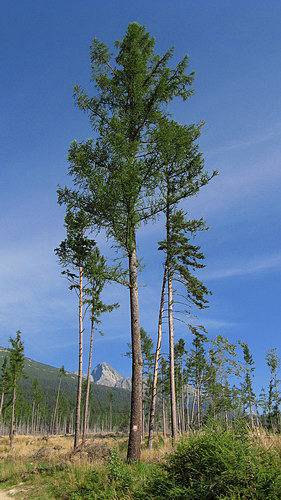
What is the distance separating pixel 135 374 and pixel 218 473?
6.37 m

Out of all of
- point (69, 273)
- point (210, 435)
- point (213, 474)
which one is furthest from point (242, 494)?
point (69, 273)

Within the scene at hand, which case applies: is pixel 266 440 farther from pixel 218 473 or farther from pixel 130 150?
pixel 130 150

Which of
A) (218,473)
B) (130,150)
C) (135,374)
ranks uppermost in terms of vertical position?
(130,150)

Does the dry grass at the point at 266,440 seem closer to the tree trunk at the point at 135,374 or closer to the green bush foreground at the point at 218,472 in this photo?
the green bush foreground at the point at 218,472

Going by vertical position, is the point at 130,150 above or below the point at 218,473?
above

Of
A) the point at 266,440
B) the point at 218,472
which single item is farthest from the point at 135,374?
the point at 218,472

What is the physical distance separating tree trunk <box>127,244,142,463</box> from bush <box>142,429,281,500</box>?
5251 mm

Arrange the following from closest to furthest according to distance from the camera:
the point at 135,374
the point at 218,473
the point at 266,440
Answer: the point at 218,473 < the point at 266,440 < the point at 135,374

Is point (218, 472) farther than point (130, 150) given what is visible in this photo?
No

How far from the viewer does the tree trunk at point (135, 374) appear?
964 cm

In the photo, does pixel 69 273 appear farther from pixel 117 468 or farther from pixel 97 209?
pixel 117 468

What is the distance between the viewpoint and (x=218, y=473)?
13.6 ft

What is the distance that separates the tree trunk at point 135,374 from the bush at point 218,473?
525cm

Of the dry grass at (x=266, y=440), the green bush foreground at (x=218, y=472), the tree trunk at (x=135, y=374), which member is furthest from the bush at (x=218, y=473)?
the tree trunk at (x=135, y=374)
